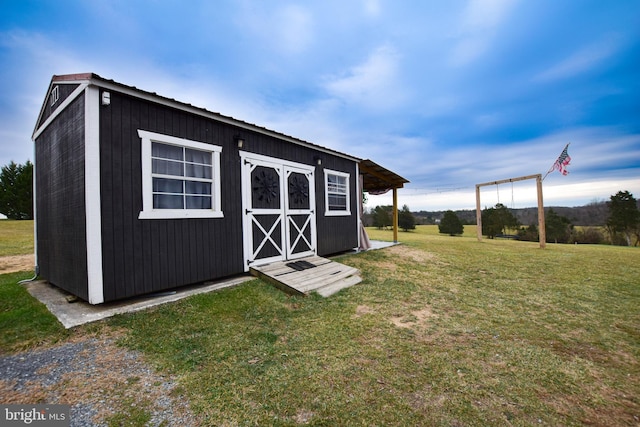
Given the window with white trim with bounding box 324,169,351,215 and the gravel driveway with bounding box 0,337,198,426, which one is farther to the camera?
the window with white trim with bounding box 324,169,351,215

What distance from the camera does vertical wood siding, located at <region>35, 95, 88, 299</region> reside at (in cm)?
383

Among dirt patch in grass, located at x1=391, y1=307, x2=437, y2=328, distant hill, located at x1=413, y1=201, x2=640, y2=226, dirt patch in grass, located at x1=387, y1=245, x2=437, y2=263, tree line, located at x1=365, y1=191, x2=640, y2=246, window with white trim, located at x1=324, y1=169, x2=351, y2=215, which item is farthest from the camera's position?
distant hill, located at x1=413, y1=201, x2=640, y2=226

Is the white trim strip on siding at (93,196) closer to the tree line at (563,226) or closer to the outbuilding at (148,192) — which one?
the outbuilding at (148,192)

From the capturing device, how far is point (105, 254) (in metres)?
3.67

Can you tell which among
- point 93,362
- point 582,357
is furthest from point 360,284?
point 93,362

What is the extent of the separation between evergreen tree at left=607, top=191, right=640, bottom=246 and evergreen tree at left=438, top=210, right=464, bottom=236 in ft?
48.5

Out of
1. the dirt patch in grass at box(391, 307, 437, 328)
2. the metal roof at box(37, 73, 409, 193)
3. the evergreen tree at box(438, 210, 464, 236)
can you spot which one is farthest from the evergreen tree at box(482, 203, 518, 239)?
the dirt patch in grass at box(391, 307, 437, 328)

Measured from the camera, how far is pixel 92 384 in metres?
2.12

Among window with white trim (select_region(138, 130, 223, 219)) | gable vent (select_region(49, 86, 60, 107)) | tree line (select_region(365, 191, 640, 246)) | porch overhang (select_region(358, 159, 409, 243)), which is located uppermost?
gable vent (select_region(49, 86, 60, 107))

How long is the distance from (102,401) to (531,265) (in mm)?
9570

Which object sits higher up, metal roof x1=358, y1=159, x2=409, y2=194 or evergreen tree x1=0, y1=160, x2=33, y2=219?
evergreen tree x1=0, y1=160, x2=33, y2=219

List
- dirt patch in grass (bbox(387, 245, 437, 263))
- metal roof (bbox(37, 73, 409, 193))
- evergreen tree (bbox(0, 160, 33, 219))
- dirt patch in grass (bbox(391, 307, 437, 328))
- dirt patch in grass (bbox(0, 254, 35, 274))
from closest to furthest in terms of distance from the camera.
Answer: dirt patch in grass (bbox(391, 307, 437, 328)) < metal roof (bbox(37, 73, 409, 193)) < dirt patch in grass (bbox(0, 254, 35, 274)) < dirt patch in grass (bbox(387, 245, 437, 263)) < evergreen tree (bbox(0, 160, 33, 219))

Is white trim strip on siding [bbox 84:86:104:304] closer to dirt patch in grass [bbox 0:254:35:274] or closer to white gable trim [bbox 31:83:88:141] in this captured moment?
white gable trim [bbox 31:83:88:141]

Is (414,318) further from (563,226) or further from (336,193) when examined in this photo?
(563,226)
